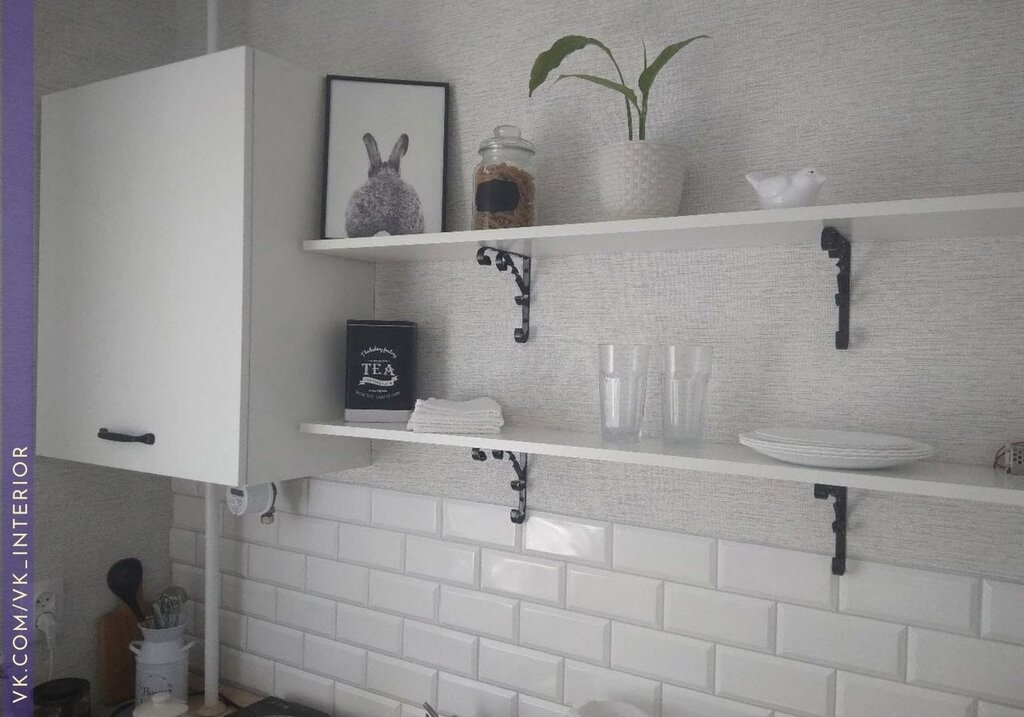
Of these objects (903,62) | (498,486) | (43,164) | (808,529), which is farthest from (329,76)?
(808,529)

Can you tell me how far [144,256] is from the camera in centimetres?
157

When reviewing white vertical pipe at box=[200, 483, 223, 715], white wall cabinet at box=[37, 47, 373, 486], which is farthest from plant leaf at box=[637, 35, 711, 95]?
white vertical pipe at box=[200, 483, 223, 715]

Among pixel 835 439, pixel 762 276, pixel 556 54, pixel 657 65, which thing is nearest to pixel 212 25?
pixel 556 54

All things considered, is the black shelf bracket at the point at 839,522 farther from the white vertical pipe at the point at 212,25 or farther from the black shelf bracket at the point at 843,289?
the white vertical pipe at the point at 212,25

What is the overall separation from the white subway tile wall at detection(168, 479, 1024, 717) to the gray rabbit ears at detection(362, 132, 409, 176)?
0.73 metres

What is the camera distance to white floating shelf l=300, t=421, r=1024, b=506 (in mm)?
981

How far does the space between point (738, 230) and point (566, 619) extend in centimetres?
83

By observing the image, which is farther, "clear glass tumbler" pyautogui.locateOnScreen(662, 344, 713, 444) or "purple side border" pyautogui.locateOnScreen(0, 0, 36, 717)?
"purple side border" pyautogui.locateOnScreen(0, 0, 36, 717)

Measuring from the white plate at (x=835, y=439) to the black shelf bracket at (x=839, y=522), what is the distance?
0.33 ft

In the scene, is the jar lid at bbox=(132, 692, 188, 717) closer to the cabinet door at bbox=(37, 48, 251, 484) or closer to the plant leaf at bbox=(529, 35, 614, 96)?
the cabinet door at bbox=(37, 48, 251, 484)

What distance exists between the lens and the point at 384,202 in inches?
61.6

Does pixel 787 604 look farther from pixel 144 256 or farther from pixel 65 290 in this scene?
pixel 65 290

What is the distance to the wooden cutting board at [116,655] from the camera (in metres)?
1.92

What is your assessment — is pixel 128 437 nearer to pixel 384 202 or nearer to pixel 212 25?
pixel 384 202
